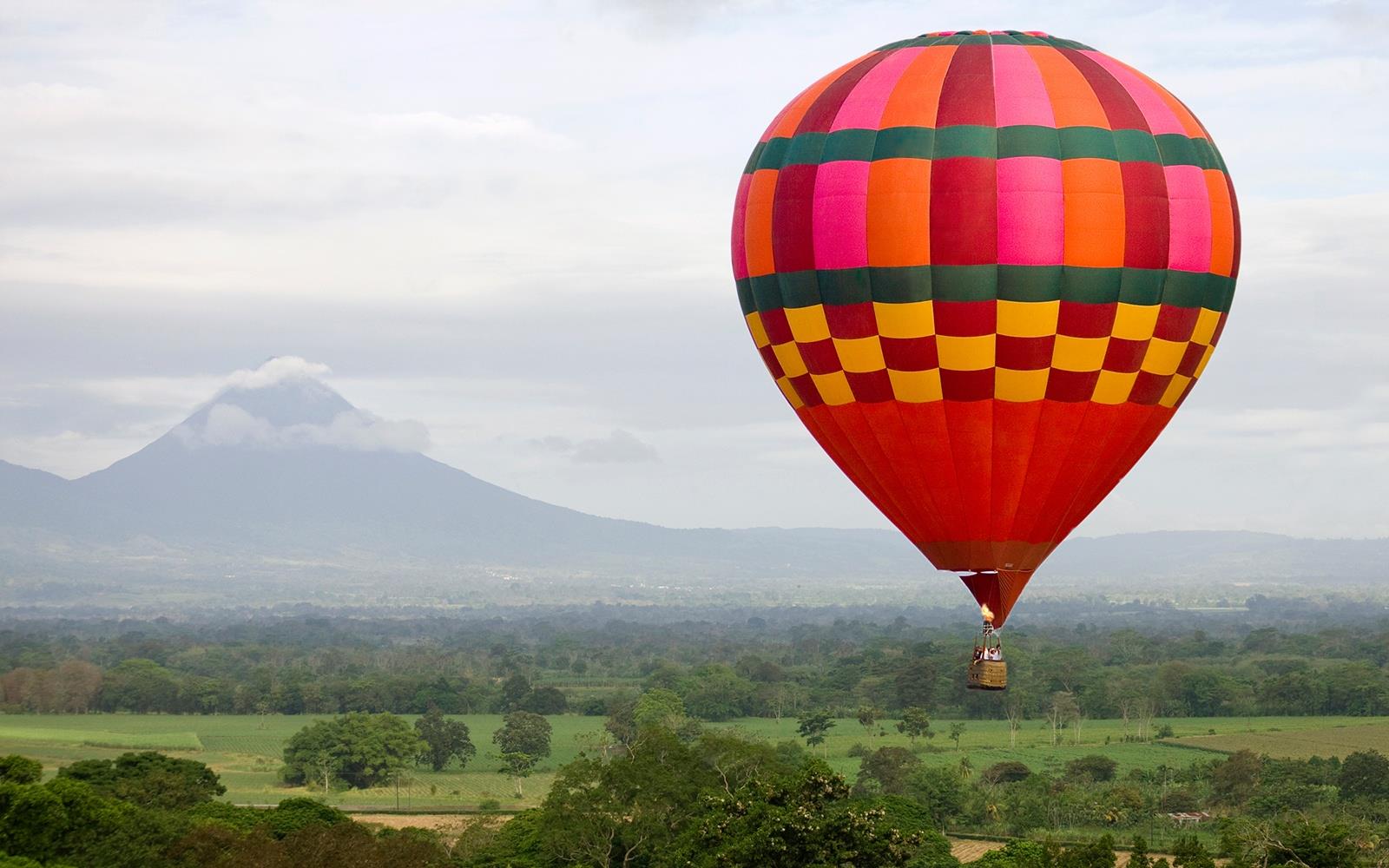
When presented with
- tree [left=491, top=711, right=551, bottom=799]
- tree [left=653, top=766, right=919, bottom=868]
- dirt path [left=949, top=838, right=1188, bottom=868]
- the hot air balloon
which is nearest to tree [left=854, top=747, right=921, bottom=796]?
dirt path [left=949, top=838, right=1188, bottom=868]

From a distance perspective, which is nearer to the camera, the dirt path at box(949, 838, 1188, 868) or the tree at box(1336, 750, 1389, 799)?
the dirt path at box(949, 838, 1188, 868)

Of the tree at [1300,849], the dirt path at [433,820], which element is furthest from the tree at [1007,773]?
the tree at [1300,849]

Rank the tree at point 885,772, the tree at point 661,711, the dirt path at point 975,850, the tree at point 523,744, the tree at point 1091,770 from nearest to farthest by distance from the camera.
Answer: the dirt path at point 975,850
the tree at point 885,772
the tree at point 1091,770
the tree at point 523,744
the tree at point 661,711

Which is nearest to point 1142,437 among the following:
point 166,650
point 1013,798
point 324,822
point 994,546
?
point 994,546

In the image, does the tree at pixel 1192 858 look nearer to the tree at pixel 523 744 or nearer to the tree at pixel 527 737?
the tree at pixel 523 744

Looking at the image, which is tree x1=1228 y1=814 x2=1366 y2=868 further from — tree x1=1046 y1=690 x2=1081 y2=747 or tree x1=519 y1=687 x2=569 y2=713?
tree x1=519 y1=687 x2=569 y2=713

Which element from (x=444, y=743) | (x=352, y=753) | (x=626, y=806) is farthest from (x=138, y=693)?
(x=626, y=806)

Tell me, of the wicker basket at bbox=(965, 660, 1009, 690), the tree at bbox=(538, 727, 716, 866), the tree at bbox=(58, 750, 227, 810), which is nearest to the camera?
the wicker basket at bbox=(965, 660, 1009, 690)
